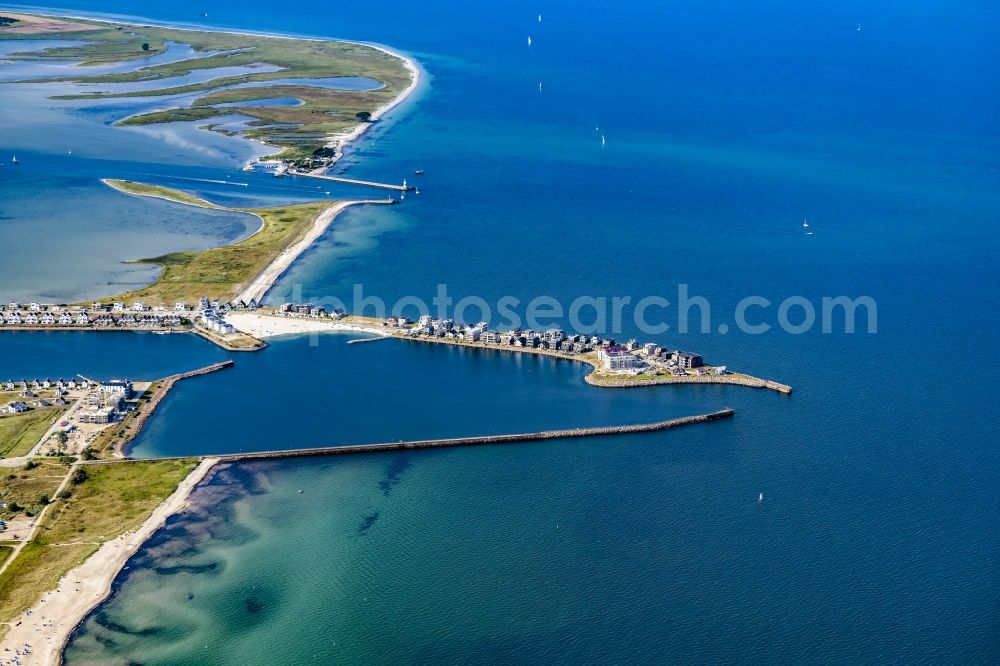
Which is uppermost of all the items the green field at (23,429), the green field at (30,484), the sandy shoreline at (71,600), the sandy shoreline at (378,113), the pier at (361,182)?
the sandy shoreline at (378,113)

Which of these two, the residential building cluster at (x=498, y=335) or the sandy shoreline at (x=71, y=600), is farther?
the residential building cluster at (x=498, y=335)

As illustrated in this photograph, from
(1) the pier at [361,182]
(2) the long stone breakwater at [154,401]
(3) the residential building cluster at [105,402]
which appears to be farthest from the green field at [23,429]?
(1) the pier at [361,182]

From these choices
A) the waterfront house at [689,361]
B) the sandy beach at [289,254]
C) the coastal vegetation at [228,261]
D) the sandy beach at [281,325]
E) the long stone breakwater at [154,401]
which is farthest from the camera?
the coastal vegetation at [228,261]

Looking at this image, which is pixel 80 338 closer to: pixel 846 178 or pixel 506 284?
pixel 506 284

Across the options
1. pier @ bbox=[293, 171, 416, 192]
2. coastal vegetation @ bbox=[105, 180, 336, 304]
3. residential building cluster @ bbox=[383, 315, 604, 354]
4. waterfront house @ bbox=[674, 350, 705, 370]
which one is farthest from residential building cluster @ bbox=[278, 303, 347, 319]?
pier @ bbox=[293, 171, 416, 192]

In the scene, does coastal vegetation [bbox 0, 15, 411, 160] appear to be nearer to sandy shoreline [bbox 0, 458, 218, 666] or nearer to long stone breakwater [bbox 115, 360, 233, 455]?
long stone breakwater [bbox 115, 360, 233, 455]

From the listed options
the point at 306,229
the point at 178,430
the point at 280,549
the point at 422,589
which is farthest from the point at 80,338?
the point at 422,589

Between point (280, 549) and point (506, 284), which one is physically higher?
point (506, 284)

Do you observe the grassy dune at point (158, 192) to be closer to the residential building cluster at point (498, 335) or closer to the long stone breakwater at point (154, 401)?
the residential building cluster at point (498, 335)
